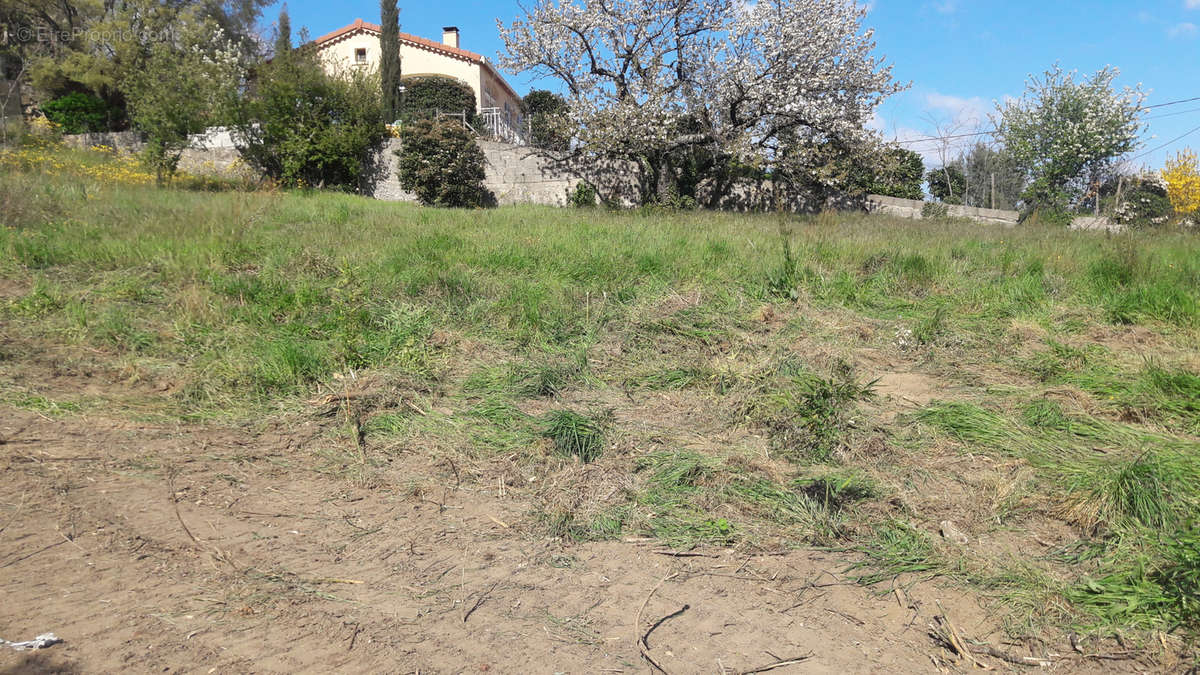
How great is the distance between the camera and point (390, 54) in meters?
24.3

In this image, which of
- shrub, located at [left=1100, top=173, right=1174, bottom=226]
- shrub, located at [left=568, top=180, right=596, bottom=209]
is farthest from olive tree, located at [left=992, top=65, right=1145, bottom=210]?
shrub, located at [left=568, top=180, right=596, bottom=209]

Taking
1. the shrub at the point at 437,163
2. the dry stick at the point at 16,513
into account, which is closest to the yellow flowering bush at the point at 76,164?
the shrub at the point at 437,163

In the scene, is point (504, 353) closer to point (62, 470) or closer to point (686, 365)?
point (686, 365)

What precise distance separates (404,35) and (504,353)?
3170cm

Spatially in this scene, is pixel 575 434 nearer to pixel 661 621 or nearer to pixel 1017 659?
pixel 661 621

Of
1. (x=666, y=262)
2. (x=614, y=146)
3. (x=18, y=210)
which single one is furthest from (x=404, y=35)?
(x=666, y=262)

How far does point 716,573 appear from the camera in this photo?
3125mm

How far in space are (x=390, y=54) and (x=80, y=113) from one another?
11.0m

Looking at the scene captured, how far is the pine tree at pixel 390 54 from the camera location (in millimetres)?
23688

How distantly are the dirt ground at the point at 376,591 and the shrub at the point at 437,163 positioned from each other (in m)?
12.8

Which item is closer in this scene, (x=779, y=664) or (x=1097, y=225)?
(x=779, y=664)

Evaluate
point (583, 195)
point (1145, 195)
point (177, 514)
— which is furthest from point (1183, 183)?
point (177, 514)

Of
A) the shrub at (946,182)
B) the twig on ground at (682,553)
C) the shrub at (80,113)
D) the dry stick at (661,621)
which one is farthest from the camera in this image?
the shrub at (946,182)

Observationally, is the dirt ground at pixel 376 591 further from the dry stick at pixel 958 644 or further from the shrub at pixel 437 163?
the shrub at pixel 437 163
